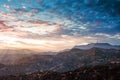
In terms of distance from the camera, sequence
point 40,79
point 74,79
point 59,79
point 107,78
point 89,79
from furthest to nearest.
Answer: point 40,79 → point 59,79 → point 74,79 → point 89,79 → point 107,78

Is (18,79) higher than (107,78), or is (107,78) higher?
(107,78)

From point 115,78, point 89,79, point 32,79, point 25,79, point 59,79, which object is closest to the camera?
point 115,78

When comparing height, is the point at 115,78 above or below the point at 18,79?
above

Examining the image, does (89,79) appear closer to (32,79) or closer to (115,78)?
(115,78)

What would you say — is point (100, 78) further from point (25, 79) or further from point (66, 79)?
point (25, 79)

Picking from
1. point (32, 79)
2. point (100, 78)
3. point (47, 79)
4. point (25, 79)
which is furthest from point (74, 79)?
point (25, 79)

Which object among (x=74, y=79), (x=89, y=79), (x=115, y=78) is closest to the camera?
(x=115, y=78)

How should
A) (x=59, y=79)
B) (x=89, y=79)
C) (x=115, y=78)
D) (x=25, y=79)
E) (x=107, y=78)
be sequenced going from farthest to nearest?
(x=25, y=79)
(x=59, y=79)
(x=89, y=79)
(x=107, y=78)
(x=115, y=78)

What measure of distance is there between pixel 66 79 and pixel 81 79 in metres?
15.5

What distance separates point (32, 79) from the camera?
17400 centimetres

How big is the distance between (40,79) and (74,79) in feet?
145

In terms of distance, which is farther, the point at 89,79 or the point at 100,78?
the point at 89,79

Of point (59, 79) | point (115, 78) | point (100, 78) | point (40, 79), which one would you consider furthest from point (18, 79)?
point (115, 78)

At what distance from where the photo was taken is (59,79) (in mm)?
145750
